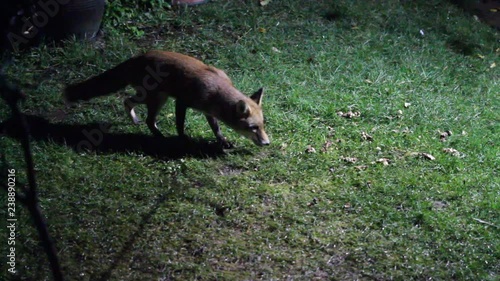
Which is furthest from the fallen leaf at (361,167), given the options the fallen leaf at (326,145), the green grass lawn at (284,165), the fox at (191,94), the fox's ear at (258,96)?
the fox's ear at (258,96)

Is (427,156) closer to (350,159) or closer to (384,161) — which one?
(384,161)

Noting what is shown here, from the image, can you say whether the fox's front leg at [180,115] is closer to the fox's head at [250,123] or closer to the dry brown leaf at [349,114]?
the fox's head at [250,123]

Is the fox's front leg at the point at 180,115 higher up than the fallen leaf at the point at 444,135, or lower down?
higher up

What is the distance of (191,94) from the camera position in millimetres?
6582

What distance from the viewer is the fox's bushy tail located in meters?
6.90

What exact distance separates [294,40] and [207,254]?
194 inches

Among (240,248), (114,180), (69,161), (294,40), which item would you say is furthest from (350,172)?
(294,40)

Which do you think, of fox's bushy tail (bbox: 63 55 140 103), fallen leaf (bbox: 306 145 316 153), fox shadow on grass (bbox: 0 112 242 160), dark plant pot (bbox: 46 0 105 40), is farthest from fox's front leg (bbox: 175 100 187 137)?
dark plant pot (bbox: 46 0 105 40)

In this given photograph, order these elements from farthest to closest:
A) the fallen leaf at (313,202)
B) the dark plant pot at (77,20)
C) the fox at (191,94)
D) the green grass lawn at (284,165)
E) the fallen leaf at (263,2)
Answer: the fallen leaf at (263,2)
the dark plant pot at (77,20)
the fox at (191,94)
the fallen leaf at (313,202)
the green grass lawn at (284,165)

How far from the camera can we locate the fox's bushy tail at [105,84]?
6898mm

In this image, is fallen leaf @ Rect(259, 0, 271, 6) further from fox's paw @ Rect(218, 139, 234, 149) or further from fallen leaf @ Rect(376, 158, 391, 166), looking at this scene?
fallen leaf @ Rect(376, 158, 391, 166)

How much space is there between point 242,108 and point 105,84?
5.04ft

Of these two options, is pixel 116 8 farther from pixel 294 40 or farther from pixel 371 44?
pixel 371 44
